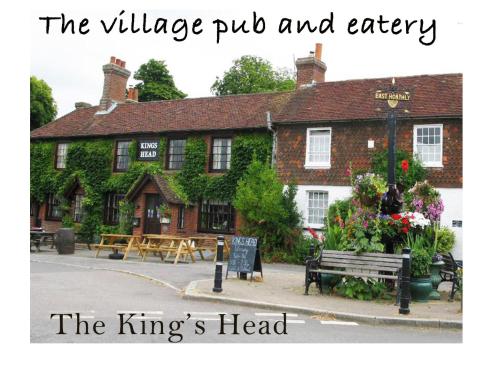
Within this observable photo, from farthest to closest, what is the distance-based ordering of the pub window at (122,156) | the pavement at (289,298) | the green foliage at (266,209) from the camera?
the pub window at (122,156) → the green foliage at (266,209) → the pavement at (289,298)

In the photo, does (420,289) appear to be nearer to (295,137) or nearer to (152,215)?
(295,137)

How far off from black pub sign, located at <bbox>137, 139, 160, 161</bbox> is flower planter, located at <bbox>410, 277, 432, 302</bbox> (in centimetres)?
1638

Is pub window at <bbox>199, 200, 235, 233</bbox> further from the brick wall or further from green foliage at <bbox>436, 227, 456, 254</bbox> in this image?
green foliage at <bbox>436, 227, 456, 254</bbox>

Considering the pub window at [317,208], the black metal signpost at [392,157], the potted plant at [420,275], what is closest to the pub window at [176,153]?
the pub window at [317,208]

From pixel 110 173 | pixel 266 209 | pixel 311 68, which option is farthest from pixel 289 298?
pixel 110 173

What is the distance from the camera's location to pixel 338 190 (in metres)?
20.0

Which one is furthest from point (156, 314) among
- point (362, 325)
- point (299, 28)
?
point (299, 28)

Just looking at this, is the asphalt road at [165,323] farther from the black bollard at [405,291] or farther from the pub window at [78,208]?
the pub window at [78,208]

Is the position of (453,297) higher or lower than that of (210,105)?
lower

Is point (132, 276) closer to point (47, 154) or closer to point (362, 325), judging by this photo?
point (362, 325)

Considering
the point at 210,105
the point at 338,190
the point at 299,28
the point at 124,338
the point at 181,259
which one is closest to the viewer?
the point at 124,338

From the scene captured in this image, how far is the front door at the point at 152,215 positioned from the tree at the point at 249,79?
1038 inches

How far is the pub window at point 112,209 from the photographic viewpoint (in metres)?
24.8

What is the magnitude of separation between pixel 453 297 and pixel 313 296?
296 cm
